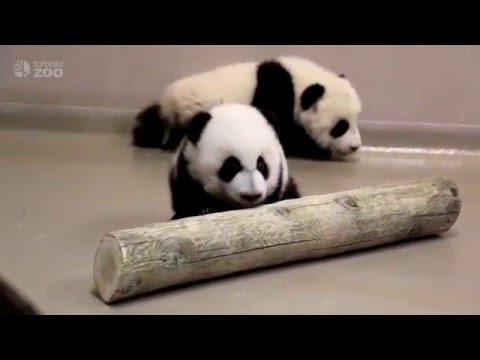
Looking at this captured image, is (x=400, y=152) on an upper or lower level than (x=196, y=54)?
lower

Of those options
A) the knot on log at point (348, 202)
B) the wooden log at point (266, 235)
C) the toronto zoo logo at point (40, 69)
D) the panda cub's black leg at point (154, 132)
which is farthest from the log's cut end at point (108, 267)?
the toronto zoo logo at point (40, 69)

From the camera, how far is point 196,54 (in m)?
3.01

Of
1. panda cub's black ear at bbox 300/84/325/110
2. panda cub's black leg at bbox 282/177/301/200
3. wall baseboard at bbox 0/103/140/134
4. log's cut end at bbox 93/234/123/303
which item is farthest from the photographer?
wall baseboard at bbox 0/103/140/134

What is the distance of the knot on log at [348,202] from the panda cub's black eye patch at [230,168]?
0.22 meters

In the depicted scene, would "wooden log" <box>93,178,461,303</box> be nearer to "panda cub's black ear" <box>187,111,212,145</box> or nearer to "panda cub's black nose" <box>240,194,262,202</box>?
"panda cub's black nose" <box>240,194,262,202</box>

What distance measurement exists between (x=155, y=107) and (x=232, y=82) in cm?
35

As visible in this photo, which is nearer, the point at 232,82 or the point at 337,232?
the point at 337,232

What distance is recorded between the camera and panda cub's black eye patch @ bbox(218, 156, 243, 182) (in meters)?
1.64

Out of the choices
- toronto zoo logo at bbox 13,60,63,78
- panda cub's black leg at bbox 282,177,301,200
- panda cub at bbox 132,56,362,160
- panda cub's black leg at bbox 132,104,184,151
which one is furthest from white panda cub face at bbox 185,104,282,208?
toronto zoo logo at bbox 13,60,63,78

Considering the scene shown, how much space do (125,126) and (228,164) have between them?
4.71 feet

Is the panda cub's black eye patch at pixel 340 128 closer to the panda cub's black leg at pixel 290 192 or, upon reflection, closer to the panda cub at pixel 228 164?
the panda cub's black leg at pixel 290 192

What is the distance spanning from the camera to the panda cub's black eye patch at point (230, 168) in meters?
1.64
